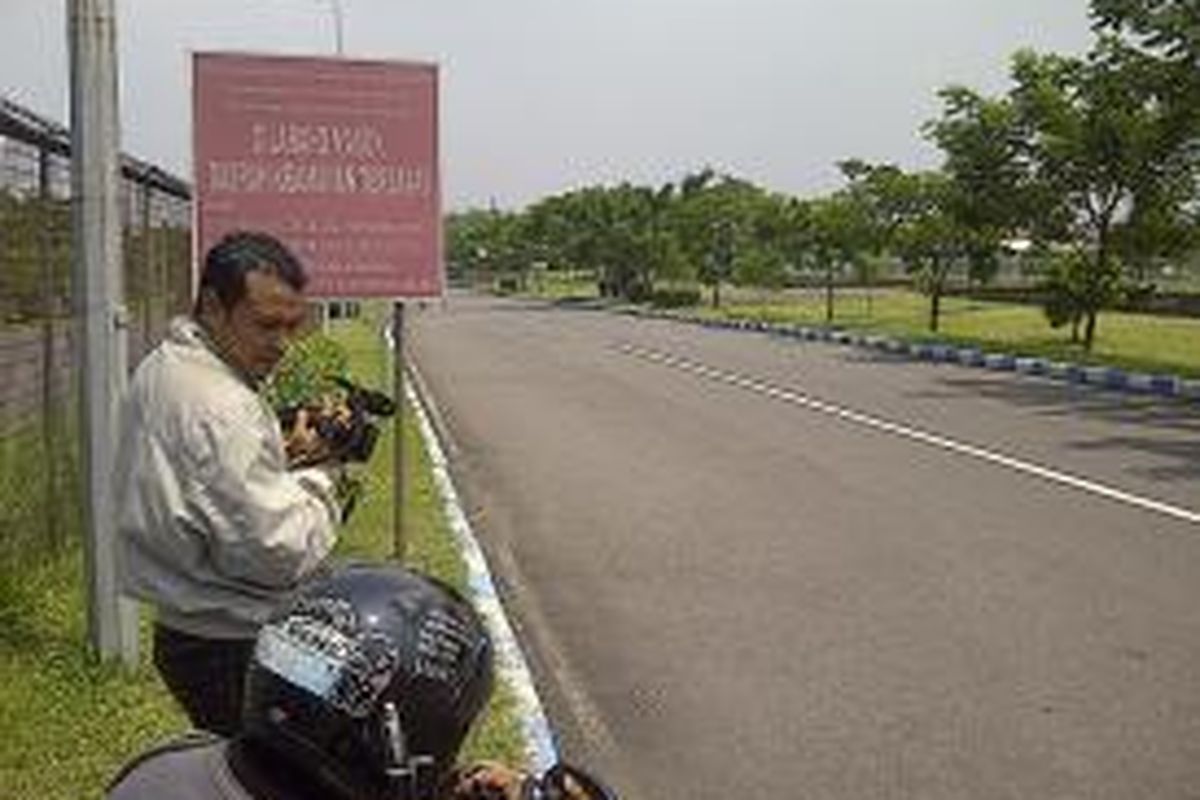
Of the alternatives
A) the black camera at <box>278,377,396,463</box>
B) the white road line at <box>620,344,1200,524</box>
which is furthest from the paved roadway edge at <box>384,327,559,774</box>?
the white road line at <box>620,344,1200,524</box>

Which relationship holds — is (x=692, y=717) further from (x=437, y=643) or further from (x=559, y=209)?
(x=559, y=209)

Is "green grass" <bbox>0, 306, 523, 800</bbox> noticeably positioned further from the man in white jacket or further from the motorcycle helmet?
the motorcycle helmet

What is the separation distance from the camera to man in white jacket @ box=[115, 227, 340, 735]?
372cm

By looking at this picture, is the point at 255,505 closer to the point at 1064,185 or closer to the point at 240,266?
the point at 240,266

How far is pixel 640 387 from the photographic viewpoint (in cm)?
2602

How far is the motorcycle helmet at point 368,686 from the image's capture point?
7.52 feet

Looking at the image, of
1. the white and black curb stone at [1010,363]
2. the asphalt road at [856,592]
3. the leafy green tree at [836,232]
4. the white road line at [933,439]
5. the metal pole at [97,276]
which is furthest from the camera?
the leafy green tree at [836,232]

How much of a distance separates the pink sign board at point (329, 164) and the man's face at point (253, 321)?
14.2 ft

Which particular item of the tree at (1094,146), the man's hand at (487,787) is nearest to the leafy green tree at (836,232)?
the tree at (1094,146)

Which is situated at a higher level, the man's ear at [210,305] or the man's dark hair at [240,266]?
the man's dark hair at [240,266]

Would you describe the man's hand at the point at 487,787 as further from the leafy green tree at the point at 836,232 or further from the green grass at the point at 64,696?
the leafy green tree at the point at 836,232

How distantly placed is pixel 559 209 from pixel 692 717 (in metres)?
95.6

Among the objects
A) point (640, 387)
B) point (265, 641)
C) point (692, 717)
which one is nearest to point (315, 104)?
point (692, 717)

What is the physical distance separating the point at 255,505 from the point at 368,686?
1455 mm
